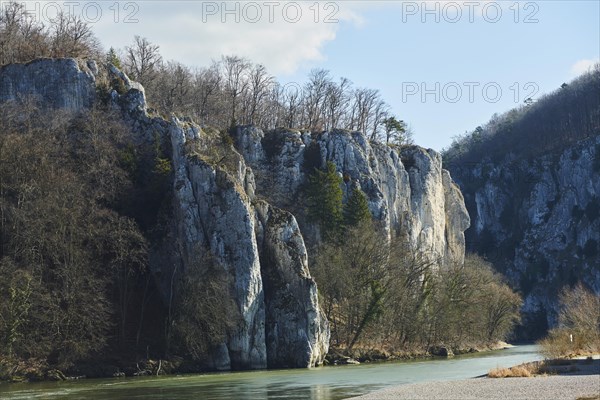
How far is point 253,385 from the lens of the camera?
50156mm

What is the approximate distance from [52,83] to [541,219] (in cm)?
11628

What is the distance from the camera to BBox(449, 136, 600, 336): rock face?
525 feet

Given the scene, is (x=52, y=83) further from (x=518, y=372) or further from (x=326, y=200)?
(x=518, y=372)

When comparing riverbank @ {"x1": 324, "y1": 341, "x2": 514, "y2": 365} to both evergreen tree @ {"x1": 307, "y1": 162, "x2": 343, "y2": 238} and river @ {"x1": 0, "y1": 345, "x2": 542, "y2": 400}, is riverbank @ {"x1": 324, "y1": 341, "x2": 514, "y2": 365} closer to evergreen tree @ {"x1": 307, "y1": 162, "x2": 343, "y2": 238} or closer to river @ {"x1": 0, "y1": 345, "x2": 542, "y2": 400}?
river @ {"x1": 0, "y1": 345, "x2": 542, "y2": 400}

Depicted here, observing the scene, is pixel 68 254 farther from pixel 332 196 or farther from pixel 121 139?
pixel 332 196

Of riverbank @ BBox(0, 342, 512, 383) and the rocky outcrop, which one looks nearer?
riverbank @ BBox(0, 342, 512, 383)

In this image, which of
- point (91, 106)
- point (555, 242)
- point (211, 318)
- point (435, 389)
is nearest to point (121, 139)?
point (91, 106)

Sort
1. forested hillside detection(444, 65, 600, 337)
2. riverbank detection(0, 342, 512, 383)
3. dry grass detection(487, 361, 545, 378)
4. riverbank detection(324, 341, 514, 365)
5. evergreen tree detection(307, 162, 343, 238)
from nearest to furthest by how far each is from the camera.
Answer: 1. dry grass detection(487, 361, 545, 378)
2. riverbank detection(0, 342, 512, 383)
3. riverbank detection(324, 341, 514, 365)
4. evergreen tree detection(307, 162, 343, 238)
5. forested hillside detection(444, 65, 600, 337)

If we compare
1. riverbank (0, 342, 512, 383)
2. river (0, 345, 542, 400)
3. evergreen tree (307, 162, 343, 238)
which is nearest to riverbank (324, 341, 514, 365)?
riverbank (0, 342, 512, 383)

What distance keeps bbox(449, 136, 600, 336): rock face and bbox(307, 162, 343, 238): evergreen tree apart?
2961 inches

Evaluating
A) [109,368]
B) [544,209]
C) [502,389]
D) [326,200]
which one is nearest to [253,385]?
[502,389]

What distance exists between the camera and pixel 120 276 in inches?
2790

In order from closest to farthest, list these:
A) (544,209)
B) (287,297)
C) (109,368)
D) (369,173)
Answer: (109,368) < (287,297) < (369,173) < (544,209)

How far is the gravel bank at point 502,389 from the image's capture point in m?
34.8
